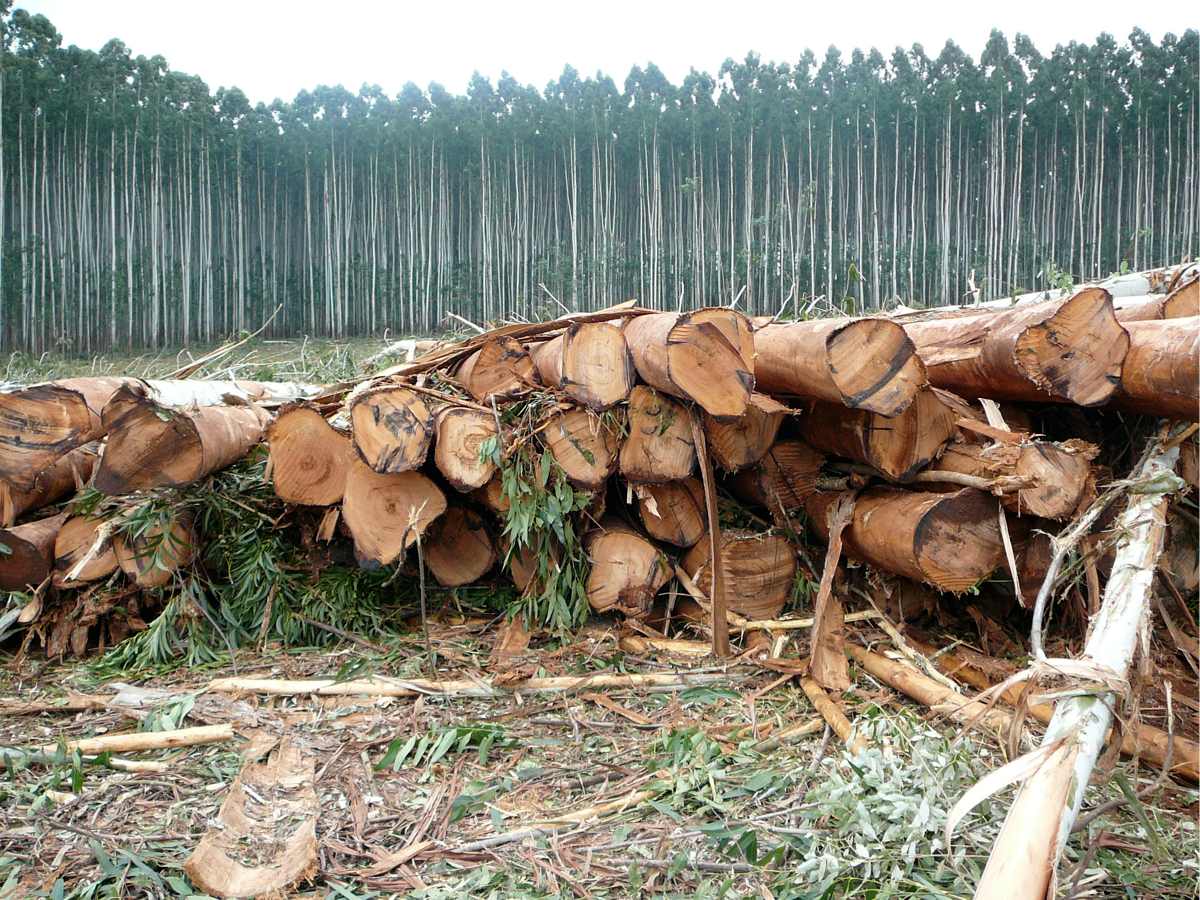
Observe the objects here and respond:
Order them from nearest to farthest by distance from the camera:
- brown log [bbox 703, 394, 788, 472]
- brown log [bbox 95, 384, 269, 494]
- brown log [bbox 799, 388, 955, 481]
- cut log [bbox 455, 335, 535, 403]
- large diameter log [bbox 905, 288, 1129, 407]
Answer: large diameter log [bbox 905, 288, 1129, 407], brown log [bbox 799, 388, 955, 481], brown log [bbox 95, 384, 269, 494], brown log [bbox 703, 394, 788, 472], cut log [bbox 455, 335, 535, 403]

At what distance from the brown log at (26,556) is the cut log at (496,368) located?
189cm

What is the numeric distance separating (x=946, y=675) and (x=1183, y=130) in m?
25.7

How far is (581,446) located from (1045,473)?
1.61 metres

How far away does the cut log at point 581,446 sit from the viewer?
321cm

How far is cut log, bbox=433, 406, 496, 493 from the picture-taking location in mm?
3195

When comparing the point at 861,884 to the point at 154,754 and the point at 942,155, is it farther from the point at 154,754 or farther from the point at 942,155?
the point at 942,155

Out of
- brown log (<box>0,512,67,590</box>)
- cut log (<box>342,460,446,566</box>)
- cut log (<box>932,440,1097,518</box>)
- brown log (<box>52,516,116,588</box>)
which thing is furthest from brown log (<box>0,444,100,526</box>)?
cut log (<box>932,440,1097,518</box>)

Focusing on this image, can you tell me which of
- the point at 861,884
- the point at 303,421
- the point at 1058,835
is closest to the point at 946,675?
the point at 861,884

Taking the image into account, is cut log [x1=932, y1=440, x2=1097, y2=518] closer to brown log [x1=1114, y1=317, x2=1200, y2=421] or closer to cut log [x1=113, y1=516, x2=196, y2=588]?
brown log [x1=1114, y1=317, x2=1200, y2=421]

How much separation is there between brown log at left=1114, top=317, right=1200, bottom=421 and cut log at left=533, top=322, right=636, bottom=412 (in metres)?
1.62

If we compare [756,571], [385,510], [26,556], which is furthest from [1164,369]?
[26,556]

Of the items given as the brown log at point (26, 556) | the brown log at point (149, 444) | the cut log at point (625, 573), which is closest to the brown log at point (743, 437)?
the cut log at point (625, 573)

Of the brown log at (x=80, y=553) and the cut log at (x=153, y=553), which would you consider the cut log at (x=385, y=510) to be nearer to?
the cut log at (x=153, y=553)

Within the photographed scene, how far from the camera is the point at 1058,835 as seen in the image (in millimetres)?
1383
